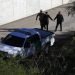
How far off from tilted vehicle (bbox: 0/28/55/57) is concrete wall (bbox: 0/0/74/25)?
982cm

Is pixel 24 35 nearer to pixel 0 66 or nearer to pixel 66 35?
pixel 66 35

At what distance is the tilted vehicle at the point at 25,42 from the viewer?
54.0 feet

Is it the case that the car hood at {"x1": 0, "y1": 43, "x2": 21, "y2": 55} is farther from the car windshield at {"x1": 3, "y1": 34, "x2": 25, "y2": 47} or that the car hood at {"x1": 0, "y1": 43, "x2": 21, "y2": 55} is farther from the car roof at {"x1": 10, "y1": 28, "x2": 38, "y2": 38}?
the car roof at {"x1": 10, "y1": 28, "x2": 38, "y2": 38}

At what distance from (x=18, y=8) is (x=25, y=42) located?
44.6 ft

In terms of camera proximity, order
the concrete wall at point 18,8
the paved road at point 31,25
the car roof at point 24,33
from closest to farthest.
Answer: the car roof at point 24,33 → the paved road at point 31,25 → the concrete wall at point 18,8

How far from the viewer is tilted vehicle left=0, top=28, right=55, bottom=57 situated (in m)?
16.5

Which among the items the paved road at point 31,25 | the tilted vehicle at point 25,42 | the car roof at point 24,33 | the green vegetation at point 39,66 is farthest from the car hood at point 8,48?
the paved road at point 31,25

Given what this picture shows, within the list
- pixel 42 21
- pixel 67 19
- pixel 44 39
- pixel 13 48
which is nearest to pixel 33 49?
pixel 13 48

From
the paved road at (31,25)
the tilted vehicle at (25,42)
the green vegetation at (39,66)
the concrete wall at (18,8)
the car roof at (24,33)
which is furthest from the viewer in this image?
the concrete wall at (18,8)

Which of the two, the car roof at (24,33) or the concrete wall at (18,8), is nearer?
the car roof at (24,33)

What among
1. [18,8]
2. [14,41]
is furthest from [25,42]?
[18,8]

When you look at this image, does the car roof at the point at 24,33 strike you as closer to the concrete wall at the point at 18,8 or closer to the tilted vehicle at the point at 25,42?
the tilted vehicle at the point at 25,42

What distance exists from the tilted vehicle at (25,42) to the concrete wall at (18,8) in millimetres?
9816

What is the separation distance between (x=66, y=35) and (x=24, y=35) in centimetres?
797
